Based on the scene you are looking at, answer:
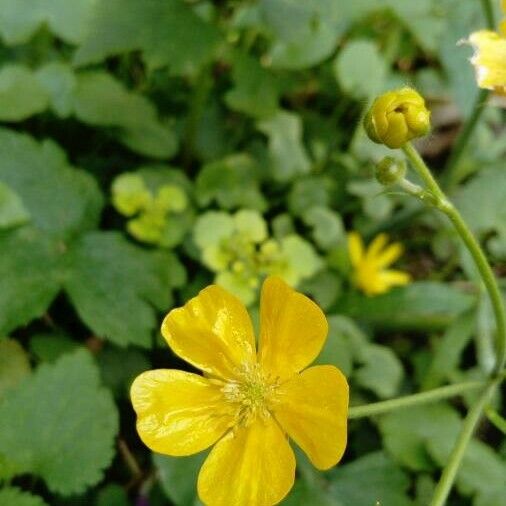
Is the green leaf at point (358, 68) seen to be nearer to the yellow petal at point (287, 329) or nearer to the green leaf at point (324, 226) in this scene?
the green leaf at point (324, 226)

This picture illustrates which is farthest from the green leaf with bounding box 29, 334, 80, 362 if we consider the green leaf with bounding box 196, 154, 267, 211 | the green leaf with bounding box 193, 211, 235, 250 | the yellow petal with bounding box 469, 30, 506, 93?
the yellow petal with bounding box 469, 30, 506, 93

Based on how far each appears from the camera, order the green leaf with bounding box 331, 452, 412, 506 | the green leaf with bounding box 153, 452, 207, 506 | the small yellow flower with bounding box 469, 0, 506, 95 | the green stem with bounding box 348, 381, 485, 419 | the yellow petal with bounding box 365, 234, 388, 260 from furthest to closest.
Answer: the yellow petal with bounding box 365, 234, 388, 260
the green leaf with bounding box 331, 452, 412, 506
the green leaf with bounding box 153, 452, 207, 506
the small yellow flower with bounding box 469, 0, 506, 95
the green stem with bounding box 348, 381, 485, 419

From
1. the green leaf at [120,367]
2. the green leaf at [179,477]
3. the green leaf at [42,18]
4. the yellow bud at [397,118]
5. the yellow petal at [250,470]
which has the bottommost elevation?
the green leaf at [179,477]

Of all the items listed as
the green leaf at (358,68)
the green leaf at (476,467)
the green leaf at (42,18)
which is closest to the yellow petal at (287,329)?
the green leaf at (476,467)

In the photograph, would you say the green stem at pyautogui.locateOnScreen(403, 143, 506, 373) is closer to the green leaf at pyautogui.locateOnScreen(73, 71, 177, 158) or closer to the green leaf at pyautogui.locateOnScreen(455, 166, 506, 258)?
the green leaf at pyautogui.locateOnScreen(455, 166, 506, 258)

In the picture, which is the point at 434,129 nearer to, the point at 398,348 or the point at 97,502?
the point at 398,348
